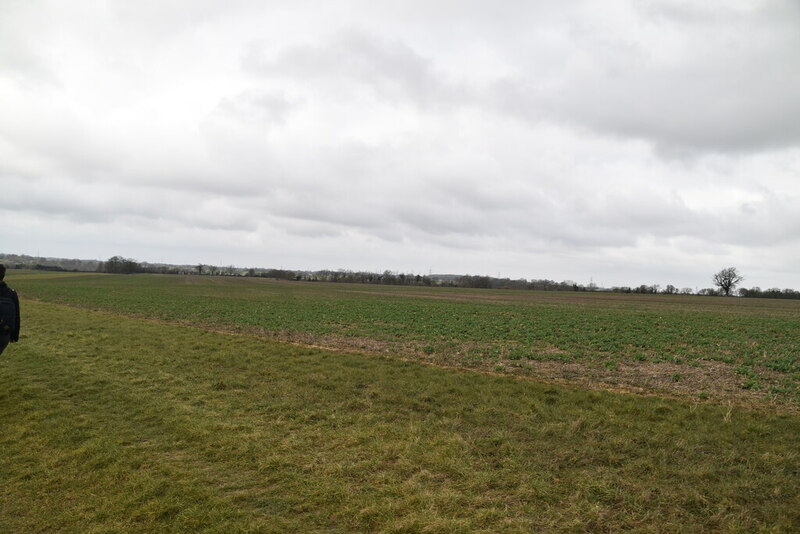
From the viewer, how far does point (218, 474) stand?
18.5 feet

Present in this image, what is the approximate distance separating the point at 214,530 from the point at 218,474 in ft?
4.41

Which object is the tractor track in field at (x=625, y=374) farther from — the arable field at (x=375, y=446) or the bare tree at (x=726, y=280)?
the bare tree at (x=726, y=280)

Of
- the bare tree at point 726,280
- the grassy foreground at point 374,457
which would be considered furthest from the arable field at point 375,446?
the bare tree at point 726,280

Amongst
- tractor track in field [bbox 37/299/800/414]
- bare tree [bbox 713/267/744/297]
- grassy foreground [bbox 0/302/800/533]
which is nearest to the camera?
grassy foreground [bbox 0/302/800/533]

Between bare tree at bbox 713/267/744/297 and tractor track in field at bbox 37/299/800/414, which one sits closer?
tractor track in field at bbox 37/299/800/414

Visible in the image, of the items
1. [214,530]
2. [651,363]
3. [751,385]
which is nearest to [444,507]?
[214,530]

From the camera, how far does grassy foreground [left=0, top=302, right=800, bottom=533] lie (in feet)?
15.3

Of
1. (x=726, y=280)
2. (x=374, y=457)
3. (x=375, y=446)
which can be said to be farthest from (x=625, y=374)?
(x=726, y=280)

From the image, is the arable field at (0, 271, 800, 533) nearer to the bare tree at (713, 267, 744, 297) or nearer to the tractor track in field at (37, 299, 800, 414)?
the tractor track in field at (37, 299, 800, 414)

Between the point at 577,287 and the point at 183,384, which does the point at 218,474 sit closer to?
the point at 183,384

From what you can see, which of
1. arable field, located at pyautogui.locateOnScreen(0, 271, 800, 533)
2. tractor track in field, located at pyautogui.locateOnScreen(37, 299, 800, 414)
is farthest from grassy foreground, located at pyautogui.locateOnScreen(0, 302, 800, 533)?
tractor track in field, located at pyautogui.locateOnScreen(37, 299, 800, 414)

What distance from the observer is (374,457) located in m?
6.23

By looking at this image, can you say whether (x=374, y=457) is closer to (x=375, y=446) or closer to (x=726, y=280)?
(x=375, y=446)

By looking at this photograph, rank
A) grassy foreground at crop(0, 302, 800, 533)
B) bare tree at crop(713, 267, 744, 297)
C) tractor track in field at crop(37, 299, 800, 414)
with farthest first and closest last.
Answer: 1. bare tree at crop(713, 267, 744, 297)
2. tractor track in field at crop(37, 299, 800, 414)
3. grassy foreground at crop(0, 302, 800, 533)
